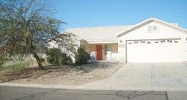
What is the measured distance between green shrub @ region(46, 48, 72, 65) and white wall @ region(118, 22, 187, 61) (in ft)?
18.3

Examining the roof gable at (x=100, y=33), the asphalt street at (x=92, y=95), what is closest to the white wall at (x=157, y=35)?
the roof gable at (x=100, y=33)

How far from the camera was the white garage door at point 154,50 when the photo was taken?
934 inches

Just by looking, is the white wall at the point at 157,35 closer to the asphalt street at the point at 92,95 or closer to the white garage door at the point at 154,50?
the white garage door at the point at 154,50

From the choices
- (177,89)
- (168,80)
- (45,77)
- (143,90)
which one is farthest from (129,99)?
(45,77)

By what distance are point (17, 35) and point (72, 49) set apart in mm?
4310

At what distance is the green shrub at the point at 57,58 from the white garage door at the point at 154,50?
6.25 m

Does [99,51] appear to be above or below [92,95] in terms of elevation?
above


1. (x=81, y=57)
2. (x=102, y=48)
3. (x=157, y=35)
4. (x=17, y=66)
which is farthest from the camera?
(x=102, y=48)

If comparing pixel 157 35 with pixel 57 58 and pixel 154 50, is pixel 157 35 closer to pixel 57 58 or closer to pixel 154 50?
pixel 154 50

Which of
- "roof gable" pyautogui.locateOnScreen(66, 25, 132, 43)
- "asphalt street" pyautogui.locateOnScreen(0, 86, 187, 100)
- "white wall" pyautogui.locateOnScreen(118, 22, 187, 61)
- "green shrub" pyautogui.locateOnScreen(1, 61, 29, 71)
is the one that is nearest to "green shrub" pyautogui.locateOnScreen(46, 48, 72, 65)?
"green shrub" pyautogui.locateOnScreen(1, 61, 29, 71)

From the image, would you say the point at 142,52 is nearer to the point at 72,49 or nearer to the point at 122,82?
the point at 72,49

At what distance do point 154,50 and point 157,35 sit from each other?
1.49 m

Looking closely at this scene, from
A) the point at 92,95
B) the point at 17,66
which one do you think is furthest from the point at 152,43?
the point at 92,95

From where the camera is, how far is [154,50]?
24.2 m
